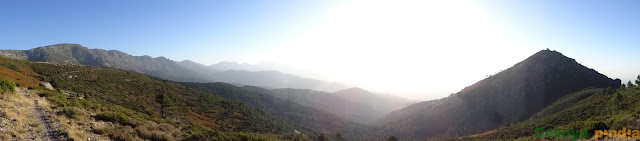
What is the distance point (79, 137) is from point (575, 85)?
14894 centimetres

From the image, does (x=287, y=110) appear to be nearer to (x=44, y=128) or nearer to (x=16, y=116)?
(x=16, y=116)

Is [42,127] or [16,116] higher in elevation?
[16,116]

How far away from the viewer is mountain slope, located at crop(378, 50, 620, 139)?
11425cm

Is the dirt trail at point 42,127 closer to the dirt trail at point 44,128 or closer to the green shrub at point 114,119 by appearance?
the dirt trail at point 44,128

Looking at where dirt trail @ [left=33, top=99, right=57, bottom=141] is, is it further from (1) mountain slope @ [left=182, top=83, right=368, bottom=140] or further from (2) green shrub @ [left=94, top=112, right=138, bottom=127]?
(1) mountain slope @ [left=182, top=83, right=368, bottom=140]

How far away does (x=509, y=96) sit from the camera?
123062 millimetres

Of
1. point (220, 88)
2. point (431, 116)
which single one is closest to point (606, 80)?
point (431, 116)

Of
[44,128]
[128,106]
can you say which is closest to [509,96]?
[128,106]

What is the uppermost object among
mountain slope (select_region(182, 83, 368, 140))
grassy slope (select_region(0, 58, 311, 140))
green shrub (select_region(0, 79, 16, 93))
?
green shrub (select_region(0, 79, 16, 93))

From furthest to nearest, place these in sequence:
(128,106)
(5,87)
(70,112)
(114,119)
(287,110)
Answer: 1. (287,110)
2. (128,106)
3. (5,87)
4. (114,119)
5. (70,112)

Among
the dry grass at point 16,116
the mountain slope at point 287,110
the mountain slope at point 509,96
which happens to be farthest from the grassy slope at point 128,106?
the mountain slope at point 509,96

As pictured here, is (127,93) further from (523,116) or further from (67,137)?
(523,116)

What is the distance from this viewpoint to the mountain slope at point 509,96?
114 m

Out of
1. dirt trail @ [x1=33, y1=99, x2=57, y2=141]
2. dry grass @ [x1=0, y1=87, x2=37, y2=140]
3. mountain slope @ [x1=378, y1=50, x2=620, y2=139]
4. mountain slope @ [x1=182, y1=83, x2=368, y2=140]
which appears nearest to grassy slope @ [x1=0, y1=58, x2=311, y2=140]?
dirt trail @ [x1=33, y1=99, x2=57, y2=141]
